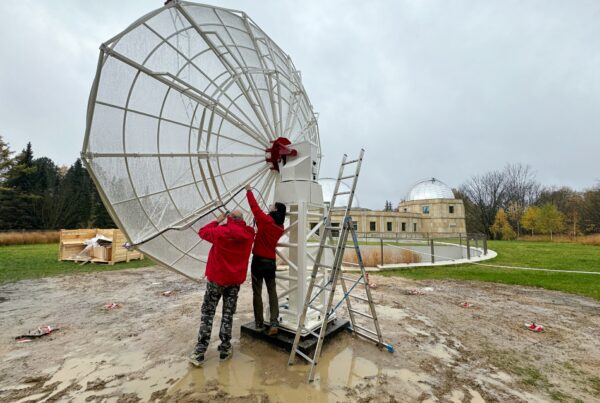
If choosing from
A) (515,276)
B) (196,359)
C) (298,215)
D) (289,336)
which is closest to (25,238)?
(196,359)

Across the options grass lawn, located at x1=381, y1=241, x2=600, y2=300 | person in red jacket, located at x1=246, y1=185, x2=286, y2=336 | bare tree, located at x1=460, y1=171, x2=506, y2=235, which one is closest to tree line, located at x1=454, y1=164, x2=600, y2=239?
bare tree, located at x1=460, y1=171, x2=506, y2=235

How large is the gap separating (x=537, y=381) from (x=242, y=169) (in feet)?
18.1

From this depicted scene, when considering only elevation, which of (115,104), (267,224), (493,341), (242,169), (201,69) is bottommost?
(493,341)

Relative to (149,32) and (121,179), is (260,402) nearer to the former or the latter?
(121,179)

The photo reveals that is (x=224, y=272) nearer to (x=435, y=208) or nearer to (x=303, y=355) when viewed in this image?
(x=303, y=355)

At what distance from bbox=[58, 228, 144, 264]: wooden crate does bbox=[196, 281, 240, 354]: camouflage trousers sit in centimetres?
1248

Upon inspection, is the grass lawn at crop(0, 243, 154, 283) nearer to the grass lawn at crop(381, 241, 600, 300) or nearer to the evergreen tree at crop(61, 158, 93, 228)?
the grass lawn at crop(381, 241, 600, 300)

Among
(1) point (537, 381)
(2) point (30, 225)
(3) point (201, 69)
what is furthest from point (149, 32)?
(2) point (30, 225)

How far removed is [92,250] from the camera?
46.4 ft

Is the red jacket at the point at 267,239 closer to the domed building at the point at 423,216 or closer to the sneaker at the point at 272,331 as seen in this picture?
the sneaker at the point at 272,331

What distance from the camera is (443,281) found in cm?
989

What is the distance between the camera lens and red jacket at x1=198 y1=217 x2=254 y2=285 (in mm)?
3881

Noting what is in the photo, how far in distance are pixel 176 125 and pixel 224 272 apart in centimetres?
275

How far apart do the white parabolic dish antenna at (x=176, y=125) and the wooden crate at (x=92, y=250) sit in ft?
38.4
